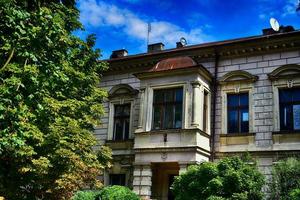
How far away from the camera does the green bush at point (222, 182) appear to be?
1370 centimetres

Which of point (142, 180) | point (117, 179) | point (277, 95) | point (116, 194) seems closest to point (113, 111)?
point (117, 179)

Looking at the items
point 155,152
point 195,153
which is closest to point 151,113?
point 155,152

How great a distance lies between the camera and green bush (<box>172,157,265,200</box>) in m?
13.7

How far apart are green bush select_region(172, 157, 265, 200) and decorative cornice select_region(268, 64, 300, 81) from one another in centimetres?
513

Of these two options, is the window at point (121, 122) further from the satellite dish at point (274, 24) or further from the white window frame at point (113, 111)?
the satellite dish at point (274, 24)

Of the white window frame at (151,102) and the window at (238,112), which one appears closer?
the white window frame at (151,102)

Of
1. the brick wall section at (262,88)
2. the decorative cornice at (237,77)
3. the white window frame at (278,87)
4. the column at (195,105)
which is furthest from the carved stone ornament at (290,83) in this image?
the column at (195,105)

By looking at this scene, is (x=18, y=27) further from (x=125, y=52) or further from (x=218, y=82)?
(x=125, y=52)

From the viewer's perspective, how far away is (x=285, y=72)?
18.5m

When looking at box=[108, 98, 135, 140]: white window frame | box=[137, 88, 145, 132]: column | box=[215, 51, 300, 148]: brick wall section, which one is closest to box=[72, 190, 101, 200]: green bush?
box=[137, 88, 145, 132]: column

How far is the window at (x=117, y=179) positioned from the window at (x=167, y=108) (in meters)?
3.65

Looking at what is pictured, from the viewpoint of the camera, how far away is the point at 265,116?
18.4m

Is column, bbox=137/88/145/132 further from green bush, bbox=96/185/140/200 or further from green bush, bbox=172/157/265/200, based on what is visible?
green bush, bbox=172/157/265/200

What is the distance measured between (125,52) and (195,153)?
30.2ft
